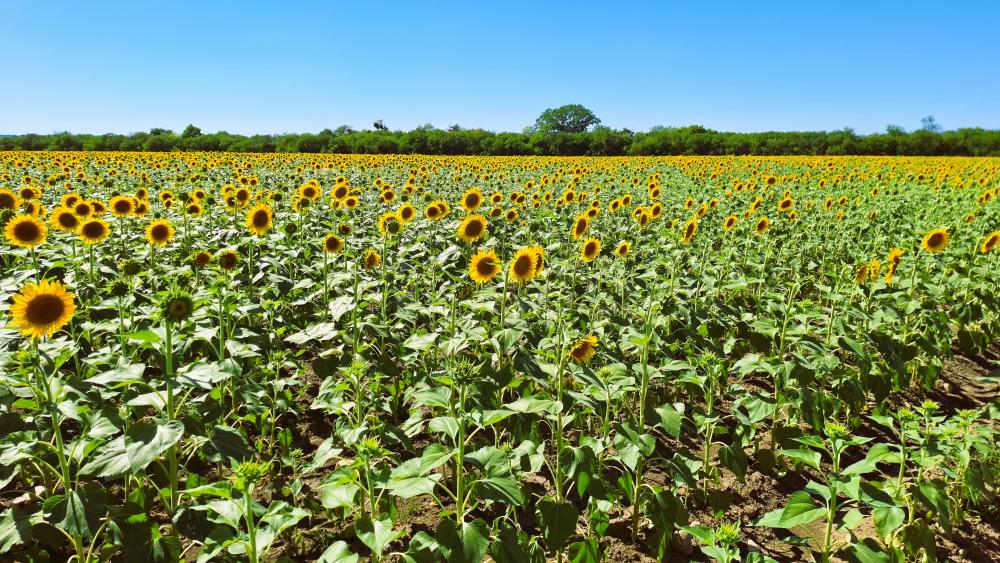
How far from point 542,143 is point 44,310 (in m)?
45.4

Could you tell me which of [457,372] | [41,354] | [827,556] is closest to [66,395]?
[41,354]

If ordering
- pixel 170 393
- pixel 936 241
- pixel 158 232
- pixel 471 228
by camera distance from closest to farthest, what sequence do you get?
1. pixel 170 393
2. pixel 471 228
3. pixel 158 232
4. pixel 936 241

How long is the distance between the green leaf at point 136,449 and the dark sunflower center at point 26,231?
3011 mm

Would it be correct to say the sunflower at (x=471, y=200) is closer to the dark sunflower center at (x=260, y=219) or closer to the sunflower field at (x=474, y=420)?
the sunflower field at (x=474, y=420)

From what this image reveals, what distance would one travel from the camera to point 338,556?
2109 millimetres

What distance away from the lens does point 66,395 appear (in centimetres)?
267

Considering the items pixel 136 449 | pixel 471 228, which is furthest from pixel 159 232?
pixel 136 449

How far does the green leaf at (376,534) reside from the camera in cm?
213

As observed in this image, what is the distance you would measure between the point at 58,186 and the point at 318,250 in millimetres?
8127

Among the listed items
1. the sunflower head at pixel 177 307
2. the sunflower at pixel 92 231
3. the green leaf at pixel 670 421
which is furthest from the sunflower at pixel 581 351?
the sunflower at pixel 92 231

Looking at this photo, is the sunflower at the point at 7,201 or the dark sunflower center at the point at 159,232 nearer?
the dark sunflower center at the point at 159,232

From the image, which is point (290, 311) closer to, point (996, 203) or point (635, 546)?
point (635, 546)

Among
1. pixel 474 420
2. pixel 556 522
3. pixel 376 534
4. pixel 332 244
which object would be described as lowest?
pixel 556 522

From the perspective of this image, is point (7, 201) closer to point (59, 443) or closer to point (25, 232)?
point (25, 232)
